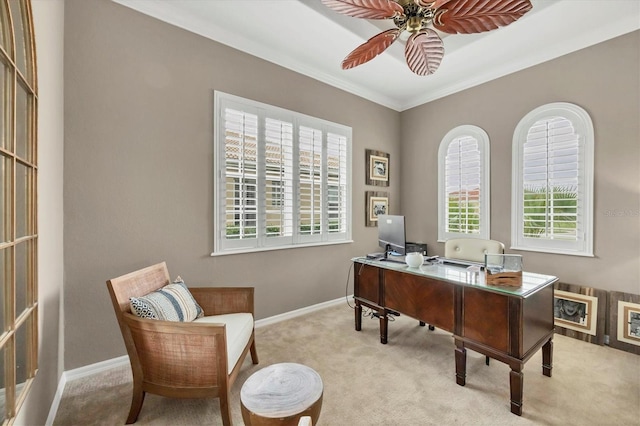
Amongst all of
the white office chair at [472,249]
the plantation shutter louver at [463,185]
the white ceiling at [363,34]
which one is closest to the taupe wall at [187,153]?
the white ceiling at [363,34]

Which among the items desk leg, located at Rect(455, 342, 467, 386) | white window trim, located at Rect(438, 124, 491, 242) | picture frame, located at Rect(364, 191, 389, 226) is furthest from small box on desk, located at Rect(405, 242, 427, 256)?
desk leg, located at Rect(455, 342, 467, 386)

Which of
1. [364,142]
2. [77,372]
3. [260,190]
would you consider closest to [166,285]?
[77,372]

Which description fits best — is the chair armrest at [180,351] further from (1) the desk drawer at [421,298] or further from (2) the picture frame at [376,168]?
(2) the picture frame at [376,168]

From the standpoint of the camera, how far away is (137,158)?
2363mm

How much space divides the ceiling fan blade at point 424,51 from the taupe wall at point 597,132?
2002mm

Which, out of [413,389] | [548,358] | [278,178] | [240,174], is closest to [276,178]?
[278,178]

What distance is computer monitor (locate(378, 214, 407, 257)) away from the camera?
269cm

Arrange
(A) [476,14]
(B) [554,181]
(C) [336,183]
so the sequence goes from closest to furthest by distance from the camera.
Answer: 1. (A) [476,14]
2. (B) [554,181]
3. (C) [336,183]

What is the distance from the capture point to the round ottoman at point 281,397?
1.17 m

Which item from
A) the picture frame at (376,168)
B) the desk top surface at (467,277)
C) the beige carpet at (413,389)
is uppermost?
the picture frame at (376,168)

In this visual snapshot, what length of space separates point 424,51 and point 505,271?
167cm

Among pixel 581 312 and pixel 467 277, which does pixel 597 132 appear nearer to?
pixel 581 312

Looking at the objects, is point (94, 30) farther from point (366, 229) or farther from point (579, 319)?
point (579, 319)

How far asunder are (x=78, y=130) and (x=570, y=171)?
466 cm
